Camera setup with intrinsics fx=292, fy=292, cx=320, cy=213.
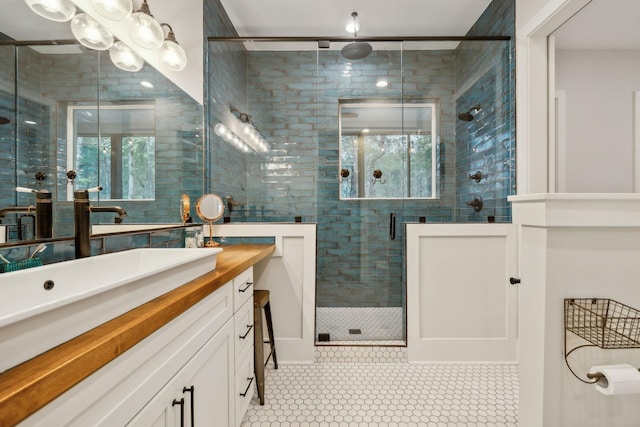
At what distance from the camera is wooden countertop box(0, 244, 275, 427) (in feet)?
1.39

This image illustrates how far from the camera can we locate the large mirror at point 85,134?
36.9 inches

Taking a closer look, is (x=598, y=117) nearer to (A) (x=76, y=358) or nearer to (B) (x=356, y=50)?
(B) (x=356, y=50)

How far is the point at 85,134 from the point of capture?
1.20 meters

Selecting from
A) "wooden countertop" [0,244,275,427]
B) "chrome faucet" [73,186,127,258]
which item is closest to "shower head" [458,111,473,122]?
"wooden countertop" [0,244,275,427]

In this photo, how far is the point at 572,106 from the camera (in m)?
2.65

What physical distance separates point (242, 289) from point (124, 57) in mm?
1264

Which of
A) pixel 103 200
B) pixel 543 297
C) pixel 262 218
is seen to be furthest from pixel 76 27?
pixel 543 297

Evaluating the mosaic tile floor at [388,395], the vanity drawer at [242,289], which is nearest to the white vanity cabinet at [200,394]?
the vanity drawer at [242,289]

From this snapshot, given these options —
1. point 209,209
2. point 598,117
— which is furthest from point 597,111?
point 209,209

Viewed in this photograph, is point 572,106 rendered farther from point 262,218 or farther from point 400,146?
point 262,218

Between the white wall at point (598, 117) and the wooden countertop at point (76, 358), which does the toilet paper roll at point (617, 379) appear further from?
the white wall at point (598, 117)

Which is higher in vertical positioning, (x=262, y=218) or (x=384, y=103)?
(x=384, y=103)

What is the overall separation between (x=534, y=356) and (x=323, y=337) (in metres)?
1.64

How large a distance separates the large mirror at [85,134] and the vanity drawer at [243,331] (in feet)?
2.35
